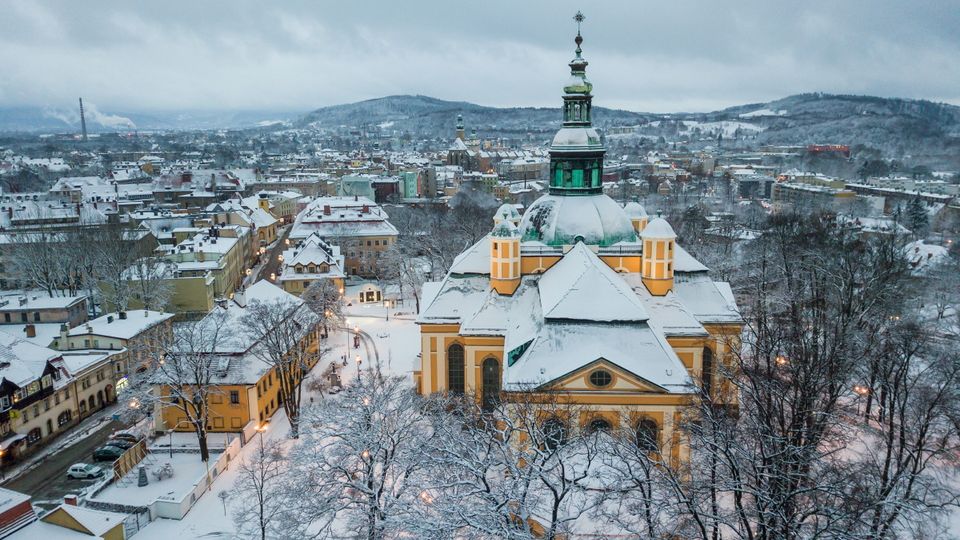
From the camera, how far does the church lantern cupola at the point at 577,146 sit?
34.6m

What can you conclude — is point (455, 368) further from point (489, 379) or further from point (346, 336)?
point (346, 336)

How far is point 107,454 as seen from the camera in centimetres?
3183

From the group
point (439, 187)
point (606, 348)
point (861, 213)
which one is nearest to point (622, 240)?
point (606, 348)

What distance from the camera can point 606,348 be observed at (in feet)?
83.7

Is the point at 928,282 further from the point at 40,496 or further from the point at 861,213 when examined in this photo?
the point at 40,496

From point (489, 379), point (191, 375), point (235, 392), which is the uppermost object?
point (489, 379)

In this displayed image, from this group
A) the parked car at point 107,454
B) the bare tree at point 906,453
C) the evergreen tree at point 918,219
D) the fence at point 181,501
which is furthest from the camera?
the evergreen tree at point 918,219

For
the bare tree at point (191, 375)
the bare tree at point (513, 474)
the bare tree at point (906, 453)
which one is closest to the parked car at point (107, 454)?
the bare tree at point (191, 375)

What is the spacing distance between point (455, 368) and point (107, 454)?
17.3 m

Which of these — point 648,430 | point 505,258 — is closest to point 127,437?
point 505,258

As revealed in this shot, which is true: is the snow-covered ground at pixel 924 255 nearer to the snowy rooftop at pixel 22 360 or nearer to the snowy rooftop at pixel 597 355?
the snowy rooftop at pixel 597 355

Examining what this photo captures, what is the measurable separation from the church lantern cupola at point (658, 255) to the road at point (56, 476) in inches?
1082

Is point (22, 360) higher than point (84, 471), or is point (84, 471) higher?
point (22, 360)

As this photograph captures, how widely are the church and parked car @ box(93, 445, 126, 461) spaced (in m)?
15.0
